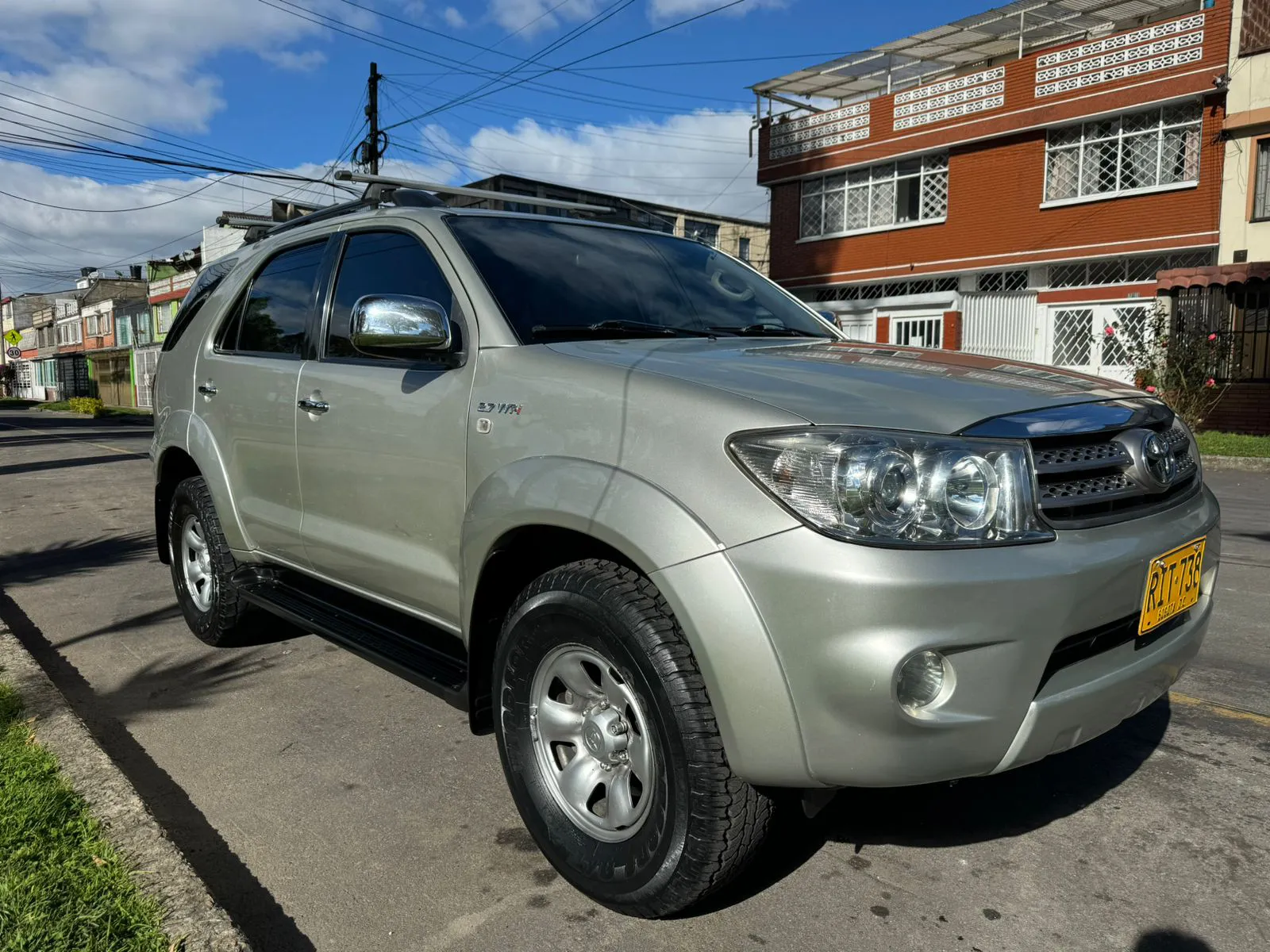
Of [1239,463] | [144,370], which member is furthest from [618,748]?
[144,370]

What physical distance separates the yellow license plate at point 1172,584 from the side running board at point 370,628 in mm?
1811

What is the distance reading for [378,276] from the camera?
3.59 meters

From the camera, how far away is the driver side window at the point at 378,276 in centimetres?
331

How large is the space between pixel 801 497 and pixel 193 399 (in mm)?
3536

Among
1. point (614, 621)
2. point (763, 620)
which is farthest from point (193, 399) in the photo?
point (763, 620)

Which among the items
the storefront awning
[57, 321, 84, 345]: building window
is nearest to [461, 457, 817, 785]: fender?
the storefront awning

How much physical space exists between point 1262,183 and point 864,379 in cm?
2036

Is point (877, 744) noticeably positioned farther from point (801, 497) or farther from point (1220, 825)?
point (1220, 825)

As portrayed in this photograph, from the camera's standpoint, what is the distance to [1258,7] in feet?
59.3

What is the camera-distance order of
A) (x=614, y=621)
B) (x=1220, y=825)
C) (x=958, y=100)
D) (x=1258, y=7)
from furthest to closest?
1. (x=958, y=100)
2. (x=1258, y=7)
3. (x=1220, y=825)
4. (x=614, y=621)

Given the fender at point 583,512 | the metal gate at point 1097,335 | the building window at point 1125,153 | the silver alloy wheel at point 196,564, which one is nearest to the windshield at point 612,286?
the fender at point 583,512

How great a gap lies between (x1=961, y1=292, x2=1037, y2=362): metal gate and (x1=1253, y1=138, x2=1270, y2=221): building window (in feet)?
14.5

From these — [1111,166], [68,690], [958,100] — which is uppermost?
[958,100]

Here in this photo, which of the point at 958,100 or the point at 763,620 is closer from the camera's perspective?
the point at 763,620
